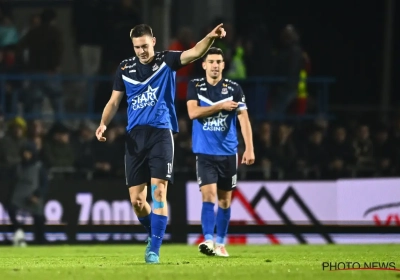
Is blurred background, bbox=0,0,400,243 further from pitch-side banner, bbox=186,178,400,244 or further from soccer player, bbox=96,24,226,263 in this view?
soccer player, bbox=96,24,226,263

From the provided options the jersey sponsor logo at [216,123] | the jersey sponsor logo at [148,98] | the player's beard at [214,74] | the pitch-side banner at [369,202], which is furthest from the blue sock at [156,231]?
the pitch-side banner at [369,202]

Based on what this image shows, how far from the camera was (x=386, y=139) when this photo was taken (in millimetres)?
20188

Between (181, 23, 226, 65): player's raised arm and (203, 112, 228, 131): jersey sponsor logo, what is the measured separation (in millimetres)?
2209

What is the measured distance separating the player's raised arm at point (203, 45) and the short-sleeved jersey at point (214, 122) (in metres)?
2.14

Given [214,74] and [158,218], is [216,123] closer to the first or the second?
[214,74]

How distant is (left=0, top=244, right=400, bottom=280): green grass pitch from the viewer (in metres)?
9.50

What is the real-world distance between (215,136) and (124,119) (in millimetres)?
8065

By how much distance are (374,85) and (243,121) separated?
1417cm

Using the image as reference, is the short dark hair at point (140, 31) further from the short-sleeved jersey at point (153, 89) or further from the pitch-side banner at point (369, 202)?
the pitch-side banner at point (369, 202)

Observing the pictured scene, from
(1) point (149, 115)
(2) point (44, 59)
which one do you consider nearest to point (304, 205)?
(2) point (44, 59)

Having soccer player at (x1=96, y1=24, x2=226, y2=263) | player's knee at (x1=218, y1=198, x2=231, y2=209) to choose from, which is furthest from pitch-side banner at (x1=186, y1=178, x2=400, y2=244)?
soccer player at (x1=96, y1=24, x2=226, y2=263)

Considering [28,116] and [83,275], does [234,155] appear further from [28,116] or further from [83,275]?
[28,116]

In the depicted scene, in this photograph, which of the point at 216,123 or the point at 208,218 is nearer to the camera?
the point at 208,218

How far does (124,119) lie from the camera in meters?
21.2
